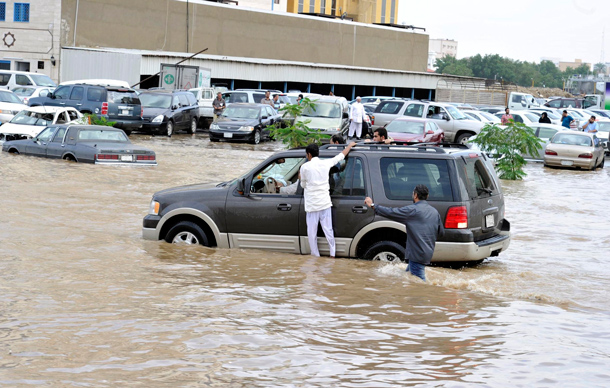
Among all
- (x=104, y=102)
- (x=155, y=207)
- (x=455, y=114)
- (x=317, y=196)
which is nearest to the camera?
(x=317, y=196)

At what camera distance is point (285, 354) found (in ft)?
24.2

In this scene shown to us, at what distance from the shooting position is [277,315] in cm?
873

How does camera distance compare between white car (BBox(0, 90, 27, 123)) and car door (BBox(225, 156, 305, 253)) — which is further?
white car (BBox(0, 90, 27, 123))

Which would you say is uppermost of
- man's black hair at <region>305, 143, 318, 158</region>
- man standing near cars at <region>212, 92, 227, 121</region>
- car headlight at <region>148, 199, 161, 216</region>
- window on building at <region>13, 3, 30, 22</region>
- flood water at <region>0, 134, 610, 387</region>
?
window on building at <region>13, 3, 30, 22</region>

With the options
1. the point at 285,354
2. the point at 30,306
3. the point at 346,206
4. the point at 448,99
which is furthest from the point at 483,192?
the point at 448,99

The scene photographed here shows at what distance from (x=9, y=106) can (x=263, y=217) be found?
878 inches

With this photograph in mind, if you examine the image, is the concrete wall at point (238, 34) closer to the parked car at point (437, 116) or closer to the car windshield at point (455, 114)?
the parked car at point (437, 116)

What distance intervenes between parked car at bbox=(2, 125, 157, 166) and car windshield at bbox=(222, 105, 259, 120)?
1142cm

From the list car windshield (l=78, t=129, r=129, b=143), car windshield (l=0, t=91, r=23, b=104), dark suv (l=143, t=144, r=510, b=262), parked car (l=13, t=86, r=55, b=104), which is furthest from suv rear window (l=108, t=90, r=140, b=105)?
dark suv (l=143, t=144, r=510, b=262)

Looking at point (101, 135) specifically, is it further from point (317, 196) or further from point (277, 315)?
point (277, 315)

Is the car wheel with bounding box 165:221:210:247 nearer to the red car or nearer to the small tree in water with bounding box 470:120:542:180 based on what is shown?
the small tree in water with bounding box 470:120:542:180

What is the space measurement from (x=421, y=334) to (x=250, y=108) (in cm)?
2700

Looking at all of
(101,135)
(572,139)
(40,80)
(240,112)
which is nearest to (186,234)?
(101,135)

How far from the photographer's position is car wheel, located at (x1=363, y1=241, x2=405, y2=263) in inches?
432
